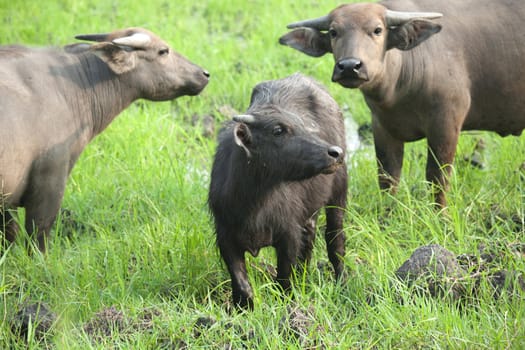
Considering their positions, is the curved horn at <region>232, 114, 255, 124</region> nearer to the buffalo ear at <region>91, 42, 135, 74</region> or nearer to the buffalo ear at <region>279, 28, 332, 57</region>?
the buffalo ear at <region>279, 28, 332, 57</region>

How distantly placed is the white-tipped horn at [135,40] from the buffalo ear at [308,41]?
103cm

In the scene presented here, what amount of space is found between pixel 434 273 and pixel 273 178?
1.07m

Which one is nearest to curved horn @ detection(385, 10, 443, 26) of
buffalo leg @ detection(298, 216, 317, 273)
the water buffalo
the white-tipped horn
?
the water buffalo

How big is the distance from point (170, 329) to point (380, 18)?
276cm

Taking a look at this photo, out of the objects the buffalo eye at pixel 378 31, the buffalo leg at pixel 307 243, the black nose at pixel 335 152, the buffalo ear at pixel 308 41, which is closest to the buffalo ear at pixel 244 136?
the black nose at pixel 335 152

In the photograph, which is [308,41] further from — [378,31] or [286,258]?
[286,258]

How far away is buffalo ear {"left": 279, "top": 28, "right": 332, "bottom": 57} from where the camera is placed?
253 inches

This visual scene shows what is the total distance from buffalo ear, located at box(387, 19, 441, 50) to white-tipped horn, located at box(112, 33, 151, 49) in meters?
1.84

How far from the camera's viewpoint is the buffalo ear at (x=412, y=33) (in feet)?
20.1

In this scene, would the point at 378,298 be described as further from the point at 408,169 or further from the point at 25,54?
the point at 25,54

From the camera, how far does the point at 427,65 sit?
20.9ft

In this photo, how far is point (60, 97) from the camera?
617 cm

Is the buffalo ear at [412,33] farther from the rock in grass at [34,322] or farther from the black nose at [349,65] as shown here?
the rock in grass at [34,322]

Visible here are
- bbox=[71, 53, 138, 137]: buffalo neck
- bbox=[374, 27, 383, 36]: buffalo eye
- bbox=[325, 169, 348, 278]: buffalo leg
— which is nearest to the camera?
bbox=[325, 169, 348, 278]: buffalo leg
